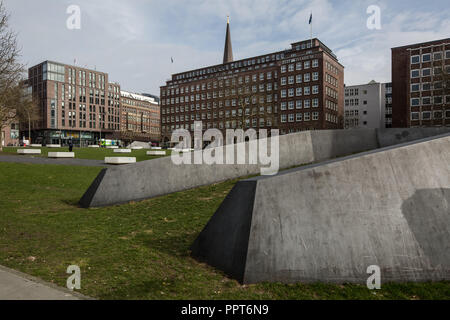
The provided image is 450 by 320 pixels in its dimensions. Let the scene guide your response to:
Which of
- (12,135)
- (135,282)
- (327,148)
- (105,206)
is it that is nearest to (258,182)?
(135,282)

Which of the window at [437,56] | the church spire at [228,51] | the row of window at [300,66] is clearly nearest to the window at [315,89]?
the row of window at [300,66]

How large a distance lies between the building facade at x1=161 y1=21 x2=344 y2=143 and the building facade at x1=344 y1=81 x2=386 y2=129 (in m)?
11.3

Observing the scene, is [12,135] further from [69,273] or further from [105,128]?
[69,273]

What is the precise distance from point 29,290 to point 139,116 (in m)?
137

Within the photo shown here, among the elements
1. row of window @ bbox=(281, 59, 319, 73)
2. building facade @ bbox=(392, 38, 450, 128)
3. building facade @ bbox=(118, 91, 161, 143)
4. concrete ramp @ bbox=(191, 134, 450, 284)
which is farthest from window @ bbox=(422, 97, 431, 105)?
building facade @ bbox=(118, 91, 161, 143)

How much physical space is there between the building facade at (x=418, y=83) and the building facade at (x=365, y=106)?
2250 cm

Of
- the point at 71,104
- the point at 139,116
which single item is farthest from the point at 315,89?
the point at 139,116

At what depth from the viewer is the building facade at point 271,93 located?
75.4 meters

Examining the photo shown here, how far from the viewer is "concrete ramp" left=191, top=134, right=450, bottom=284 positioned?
4.32 metres

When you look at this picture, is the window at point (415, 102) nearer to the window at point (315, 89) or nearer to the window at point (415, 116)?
the window at point (415, 116)

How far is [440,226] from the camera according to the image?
4668 millimetres

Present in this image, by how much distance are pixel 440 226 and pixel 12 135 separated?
118 metres

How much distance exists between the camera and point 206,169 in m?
12.1
